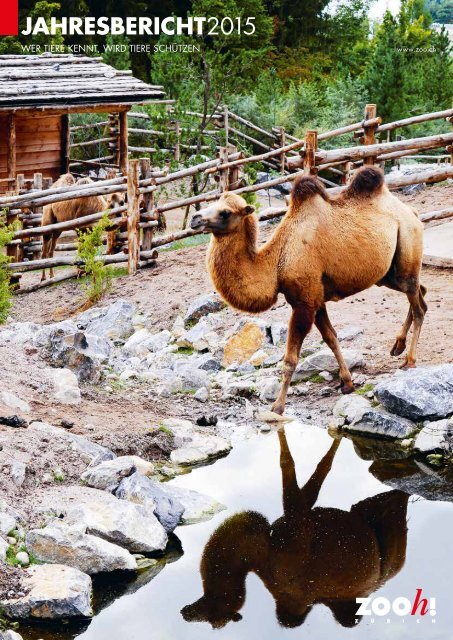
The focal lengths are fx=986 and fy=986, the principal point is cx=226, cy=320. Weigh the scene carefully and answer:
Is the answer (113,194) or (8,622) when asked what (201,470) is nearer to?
(8,622)

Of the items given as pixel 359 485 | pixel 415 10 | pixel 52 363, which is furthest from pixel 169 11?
pixel 359 485

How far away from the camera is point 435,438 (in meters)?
7.31

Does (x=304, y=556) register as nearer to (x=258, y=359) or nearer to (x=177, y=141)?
(x=258, y=359)

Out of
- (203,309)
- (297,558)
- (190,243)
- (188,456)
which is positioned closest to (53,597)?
(297,558)

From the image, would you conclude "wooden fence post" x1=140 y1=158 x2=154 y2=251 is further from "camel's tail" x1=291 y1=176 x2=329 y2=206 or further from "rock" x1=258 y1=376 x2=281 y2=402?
"camel's tail" x1=291 y1=176 x2=329 y2=206

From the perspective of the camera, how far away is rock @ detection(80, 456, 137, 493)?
6.28 m

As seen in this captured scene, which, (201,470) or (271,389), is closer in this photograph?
(201,470)

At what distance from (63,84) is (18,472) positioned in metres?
14.2

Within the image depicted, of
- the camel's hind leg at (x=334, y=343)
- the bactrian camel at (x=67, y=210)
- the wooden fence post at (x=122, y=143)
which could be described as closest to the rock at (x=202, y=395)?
the camel's hind leg at (x=334, y=343)

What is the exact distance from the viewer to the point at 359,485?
6.89m

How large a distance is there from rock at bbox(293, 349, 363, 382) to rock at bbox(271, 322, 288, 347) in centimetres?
62

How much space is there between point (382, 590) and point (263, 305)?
121 inches

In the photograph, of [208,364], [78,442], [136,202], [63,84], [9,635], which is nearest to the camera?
[9,635]

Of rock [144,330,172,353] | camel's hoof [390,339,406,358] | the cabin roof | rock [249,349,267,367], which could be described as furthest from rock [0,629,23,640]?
the cabin roof
